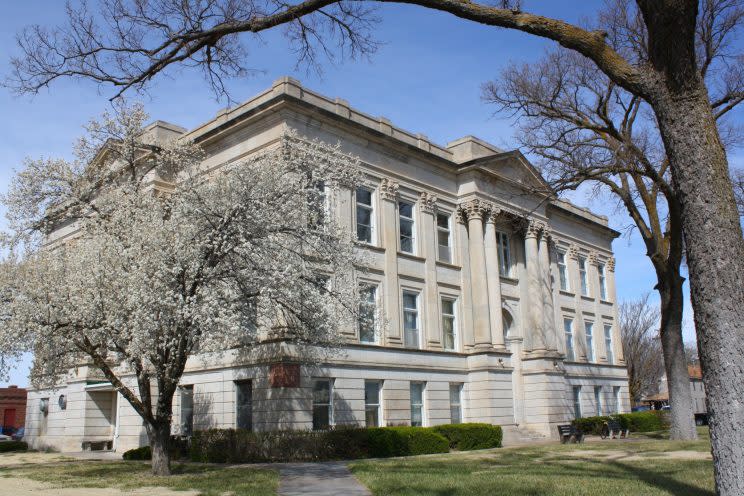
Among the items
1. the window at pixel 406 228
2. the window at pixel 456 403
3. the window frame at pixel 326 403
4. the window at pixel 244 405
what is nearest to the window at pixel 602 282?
the window at pixel 456 403

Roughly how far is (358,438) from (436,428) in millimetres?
4293

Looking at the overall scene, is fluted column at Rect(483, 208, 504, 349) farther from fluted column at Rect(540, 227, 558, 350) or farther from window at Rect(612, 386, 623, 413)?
window at Rect(612, 386, 623, 413)

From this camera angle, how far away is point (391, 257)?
2877 centimetres

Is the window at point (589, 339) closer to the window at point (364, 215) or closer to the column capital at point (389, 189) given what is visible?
the column capital at point (389, 189)

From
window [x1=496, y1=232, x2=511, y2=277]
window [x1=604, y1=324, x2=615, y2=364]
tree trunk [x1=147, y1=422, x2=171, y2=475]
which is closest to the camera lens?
tree trunk [x1=147, y1=422, x2=171, y2=475]

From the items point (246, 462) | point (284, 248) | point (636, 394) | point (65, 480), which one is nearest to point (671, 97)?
point (284, 248)

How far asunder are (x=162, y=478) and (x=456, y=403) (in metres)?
17.0

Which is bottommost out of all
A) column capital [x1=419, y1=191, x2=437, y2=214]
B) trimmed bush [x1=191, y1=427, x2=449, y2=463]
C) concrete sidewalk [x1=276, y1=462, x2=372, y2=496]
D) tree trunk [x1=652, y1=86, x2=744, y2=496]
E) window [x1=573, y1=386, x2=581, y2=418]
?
concrete sidewalk [x1=276, y1=462, x2=372, y2=496]

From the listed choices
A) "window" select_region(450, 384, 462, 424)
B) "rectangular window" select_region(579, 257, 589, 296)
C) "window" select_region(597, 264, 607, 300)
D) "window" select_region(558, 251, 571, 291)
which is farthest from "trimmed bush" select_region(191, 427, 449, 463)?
"window" select_region(597, 264, 607, 300)

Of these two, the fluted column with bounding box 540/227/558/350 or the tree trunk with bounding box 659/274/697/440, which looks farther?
→ the fluted column with bounding box 540/227/558/350

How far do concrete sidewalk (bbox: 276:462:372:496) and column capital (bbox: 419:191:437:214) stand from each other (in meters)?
14.5

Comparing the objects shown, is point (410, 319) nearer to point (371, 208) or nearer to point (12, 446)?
point (371, 208)

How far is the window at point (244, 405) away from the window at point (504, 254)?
15.7 m

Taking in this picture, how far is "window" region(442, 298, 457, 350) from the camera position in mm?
31109
